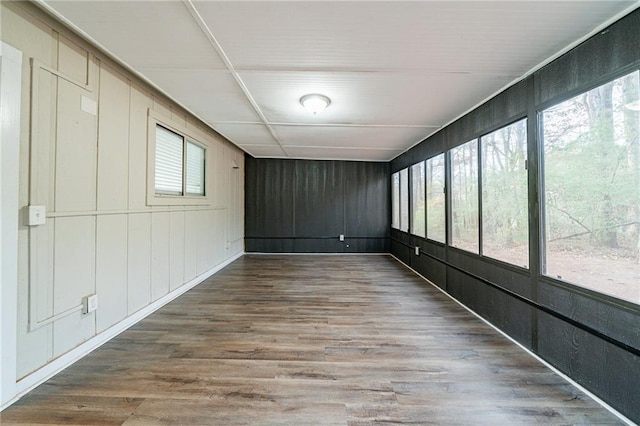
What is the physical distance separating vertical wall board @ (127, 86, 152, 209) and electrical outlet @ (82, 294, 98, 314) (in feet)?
2.95

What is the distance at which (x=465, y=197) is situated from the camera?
351 centimetres

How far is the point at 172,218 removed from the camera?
3.57m

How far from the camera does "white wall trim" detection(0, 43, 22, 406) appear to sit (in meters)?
1.65

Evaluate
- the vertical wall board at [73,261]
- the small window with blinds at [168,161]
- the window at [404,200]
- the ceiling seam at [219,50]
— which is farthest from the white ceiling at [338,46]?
the window at [404,200]

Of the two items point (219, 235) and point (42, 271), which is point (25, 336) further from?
point (219, 235)

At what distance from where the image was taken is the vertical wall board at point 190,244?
3943 mm

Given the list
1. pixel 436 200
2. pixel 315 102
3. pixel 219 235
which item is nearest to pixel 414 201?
pixel 436 200

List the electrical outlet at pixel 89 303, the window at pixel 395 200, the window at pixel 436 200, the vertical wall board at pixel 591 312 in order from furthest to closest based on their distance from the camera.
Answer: the window at pixel 395 200 → the window at pixel 436 200 → the electrical outlet at pixel 89 303 → the vertical wall board at pixel 591 312

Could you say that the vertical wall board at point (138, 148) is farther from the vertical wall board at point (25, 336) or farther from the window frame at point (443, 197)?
the window frame at point (443, 197)

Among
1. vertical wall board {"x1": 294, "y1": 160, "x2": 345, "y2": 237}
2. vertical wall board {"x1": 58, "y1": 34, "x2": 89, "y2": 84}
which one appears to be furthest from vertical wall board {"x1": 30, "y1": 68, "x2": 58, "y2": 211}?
vertical wall board {"x1": 294, "y1": 160, "x2": 345, "y2": 237}

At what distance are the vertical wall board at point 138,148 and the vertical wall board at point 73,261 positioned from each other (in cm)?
60

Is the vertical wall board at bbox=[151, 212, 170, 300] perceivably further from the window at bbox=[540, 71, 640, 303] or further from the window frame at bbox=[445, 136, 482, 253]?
the window at bbox=[540, 71, 640, 303]

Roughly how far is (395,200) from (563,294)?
4.67 metres

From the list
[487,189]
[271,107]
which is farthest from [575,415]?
[271,107]
